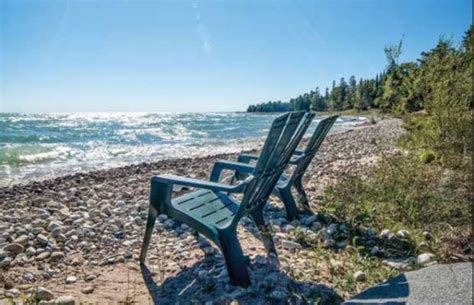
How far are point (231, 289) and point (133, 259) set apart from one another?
1267mm

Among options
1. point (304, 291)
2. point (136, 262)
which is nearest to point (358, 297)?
point (304, 291)

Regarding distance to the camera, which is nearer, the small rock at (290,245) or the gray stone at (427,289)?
the gray stone at (427,289)

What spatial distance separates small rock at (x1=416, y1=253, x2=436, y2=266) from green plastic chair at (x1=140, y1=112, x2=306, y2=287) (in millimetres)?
1178

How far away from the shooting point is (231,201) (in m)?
3.40

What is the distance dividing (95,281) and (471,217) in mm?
3417

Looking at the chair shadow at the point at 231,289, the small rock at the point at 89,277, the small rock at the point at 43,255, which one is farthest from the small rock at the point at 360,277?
the small rock at the point at 43,255

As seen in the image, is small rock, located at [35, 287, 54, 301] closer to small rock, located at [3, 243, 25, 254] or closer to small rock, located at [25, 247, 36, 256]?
small rock, located at [25, 247, 36, 256]

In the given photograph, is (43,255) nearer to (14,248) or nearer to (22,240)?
(14,248)

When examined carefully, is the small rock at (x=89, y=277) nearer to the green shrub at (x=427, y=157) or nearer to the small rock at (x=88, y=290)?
the small rock at (x=88, y=290)

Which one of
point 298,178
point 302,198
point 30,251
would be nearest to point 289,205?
point 302,198

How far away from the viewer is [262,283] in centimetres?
274

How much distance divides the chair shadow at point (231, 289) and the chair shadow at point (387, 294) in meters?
0.20

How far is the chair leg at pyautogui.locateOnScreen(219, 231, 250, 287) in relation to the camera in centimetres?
269

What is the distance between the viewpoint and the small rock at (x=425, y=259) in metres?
2.88
